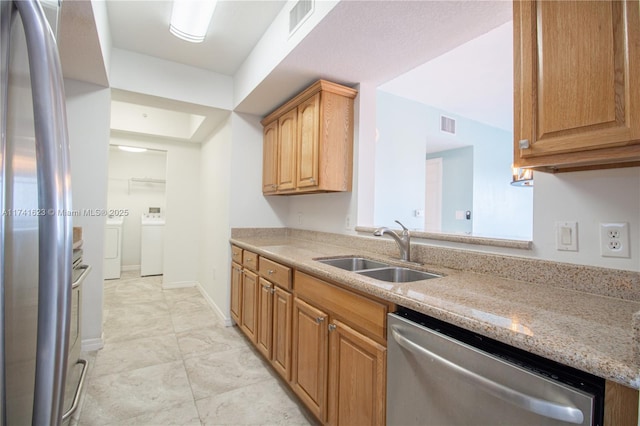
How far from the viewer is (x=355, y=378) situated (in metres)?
1.29

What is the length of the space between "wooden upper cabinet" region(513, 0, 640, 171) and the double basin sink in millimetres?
774

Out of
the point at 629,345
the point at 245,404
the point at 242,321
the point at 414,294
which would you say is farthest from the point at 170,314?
the point at 629,345

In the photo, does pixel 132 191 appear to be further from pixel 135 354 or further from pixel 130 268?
pixel 135 354

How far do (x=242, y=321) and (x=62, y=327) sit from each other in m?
2.37

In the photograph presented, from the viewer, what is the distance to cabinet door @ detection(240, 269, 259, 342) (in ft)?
7.73

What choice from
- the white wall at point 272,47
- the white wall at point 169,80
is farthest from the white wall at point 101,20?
the white wall at point 272,47

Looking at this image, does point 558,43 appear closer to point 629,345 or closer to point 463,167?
point 629,345

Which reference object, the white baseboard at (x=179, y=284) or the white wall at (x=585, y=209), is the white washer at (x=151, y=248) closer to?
the white baseboard at (x=179, y=284)

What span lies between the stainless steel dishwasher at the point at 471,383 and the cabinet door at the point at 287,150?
1.83 metres

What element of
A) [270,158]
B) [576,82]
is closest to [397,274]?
[576,82]

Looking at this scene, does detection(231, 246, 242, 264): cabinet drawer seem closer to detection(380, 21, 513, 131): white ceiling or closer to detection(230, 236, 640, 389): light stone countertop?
detection(230, 236, 640, 389): light stone countertop

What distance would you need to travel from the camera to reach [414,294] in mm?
1074

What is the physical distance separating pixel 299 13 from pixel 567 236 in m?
1.85

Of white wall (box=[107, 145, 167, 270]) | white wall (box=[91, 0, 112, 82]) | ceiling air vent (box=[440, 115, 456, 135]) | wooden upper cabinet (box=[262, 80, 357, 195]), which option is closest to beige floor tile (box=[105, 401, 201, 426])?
wooden upper cabinet (box=[262, 80, 357, 195])
